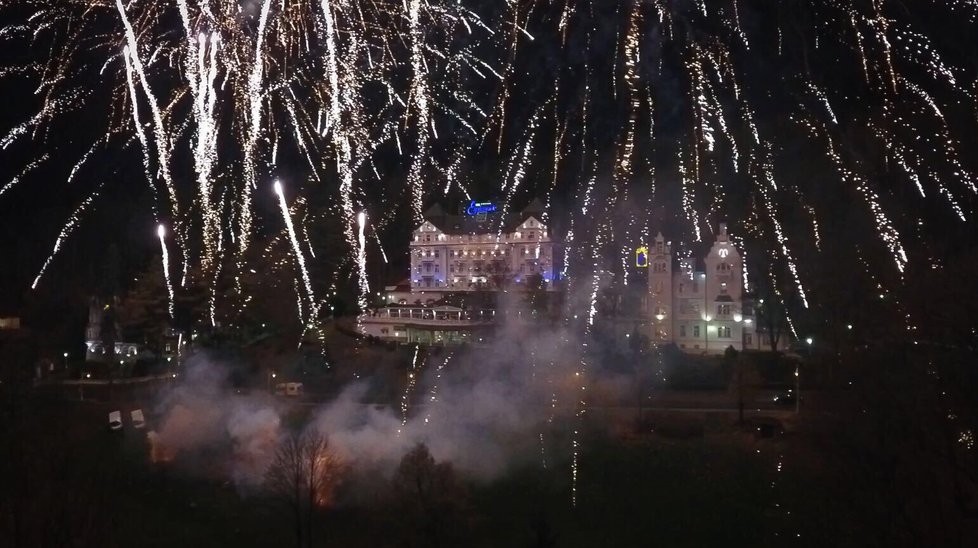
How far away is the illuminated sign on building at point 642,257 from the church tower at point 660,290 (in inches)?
5.5

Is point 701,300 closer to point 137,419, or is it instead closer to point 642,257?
point 642,257

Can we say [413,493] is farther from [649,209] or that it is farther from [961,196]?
[649,209]

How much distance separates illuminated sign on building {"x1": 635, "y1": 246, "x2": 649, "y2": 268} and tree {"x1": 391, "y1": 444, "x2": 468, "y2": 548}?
11.8 m

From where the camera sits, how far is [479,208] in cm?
2414

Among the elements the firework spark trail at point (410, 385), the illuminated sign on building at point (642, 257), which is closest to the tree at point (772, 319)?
Result: the illuminated sign on building at point (642, 257)

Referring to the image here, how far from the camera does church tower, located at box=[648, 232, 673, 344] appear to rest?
1888 cm

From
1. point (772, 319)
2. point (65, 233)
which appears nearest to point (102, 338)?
point (65, 233)

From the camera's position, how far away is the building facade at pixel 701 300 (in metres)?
18.3

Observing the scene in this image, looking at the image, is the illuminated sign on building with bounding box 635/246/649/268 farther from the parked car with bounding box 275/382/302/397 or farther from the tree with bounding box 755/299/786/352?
the parked car with bounding box 275/382/302/397

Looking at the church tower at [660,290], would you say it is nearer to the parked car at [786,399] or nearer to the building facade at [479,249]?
the building facade at [479,249]

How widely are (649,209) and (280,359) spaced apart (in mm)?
8895

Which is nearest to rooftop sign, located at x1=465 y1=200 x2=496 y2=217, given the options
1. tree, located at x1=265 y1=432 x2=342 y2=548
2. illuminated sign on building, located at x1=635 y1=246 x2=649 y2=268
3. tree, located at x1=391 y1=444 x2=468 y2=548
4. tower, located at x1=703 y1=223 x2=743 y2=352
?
illuminated sign on building, located at x1=635 y1=246 x2=649 y2=268

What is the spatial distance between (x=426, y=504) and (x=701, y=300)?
477 inches

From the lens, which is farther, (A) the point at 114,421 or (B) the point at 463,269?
(B) the point at 463,269
